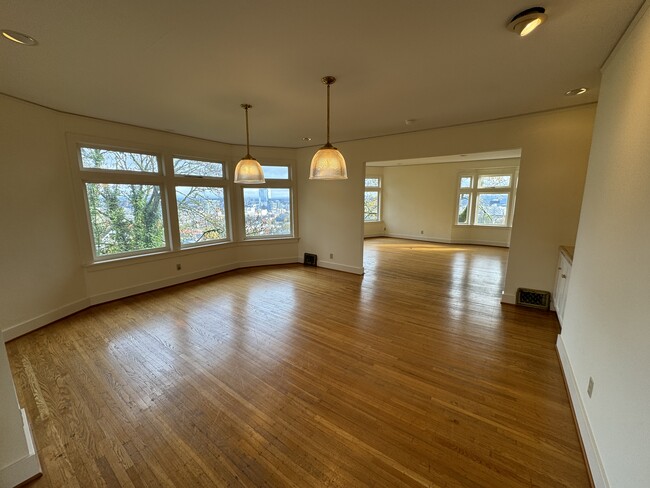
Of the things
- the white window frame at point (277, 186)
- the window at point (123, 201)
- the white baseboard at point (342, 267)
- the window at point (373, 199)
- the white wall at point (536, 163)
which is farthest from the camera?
the window at point (373, 199)

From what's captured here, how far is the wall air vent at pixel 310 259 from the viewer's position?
629 cm

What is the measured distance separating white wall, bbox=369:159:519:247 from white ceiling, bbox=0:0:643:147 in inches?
232

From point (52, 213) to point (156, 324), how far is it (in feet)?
6.51

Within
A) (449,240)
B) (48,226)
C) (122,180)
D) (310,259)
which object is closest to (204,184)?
(122,180)

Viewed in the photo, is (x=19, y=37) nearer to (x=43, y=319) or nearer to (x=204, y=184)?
(x=43, y=319)

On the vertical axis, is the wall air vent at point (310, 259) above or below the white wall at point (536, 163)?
below

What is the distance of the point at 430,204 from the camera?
31.4 ft

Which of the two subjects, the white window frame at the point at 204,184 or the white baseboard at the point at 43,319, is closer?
the white baseboard at the point at 43,319

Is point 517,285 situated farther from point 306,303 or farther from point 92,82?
point 92,82

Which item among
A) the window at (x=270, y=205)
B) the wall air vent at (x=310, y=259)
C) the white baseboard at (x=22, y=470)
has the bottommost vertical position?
the white baseboard at (x=22, y=470)

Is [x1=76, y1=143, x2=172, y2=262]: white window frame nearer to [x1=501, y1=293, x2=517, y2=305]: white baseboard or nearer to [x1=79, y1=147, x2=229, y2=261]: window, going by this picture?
[x1=79, y1=147, x2=229, y2=261]: window

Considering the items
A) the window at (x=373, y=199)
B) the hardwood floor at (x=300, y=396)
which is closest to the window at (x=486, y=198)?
the window at (x=373, y=199)

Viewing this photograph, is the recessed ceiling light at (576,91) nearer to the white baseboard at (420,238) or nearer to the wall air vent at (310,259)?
the wall air vent at (310,259)

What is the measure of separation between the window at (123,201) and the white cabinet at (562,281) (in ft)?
19.7
